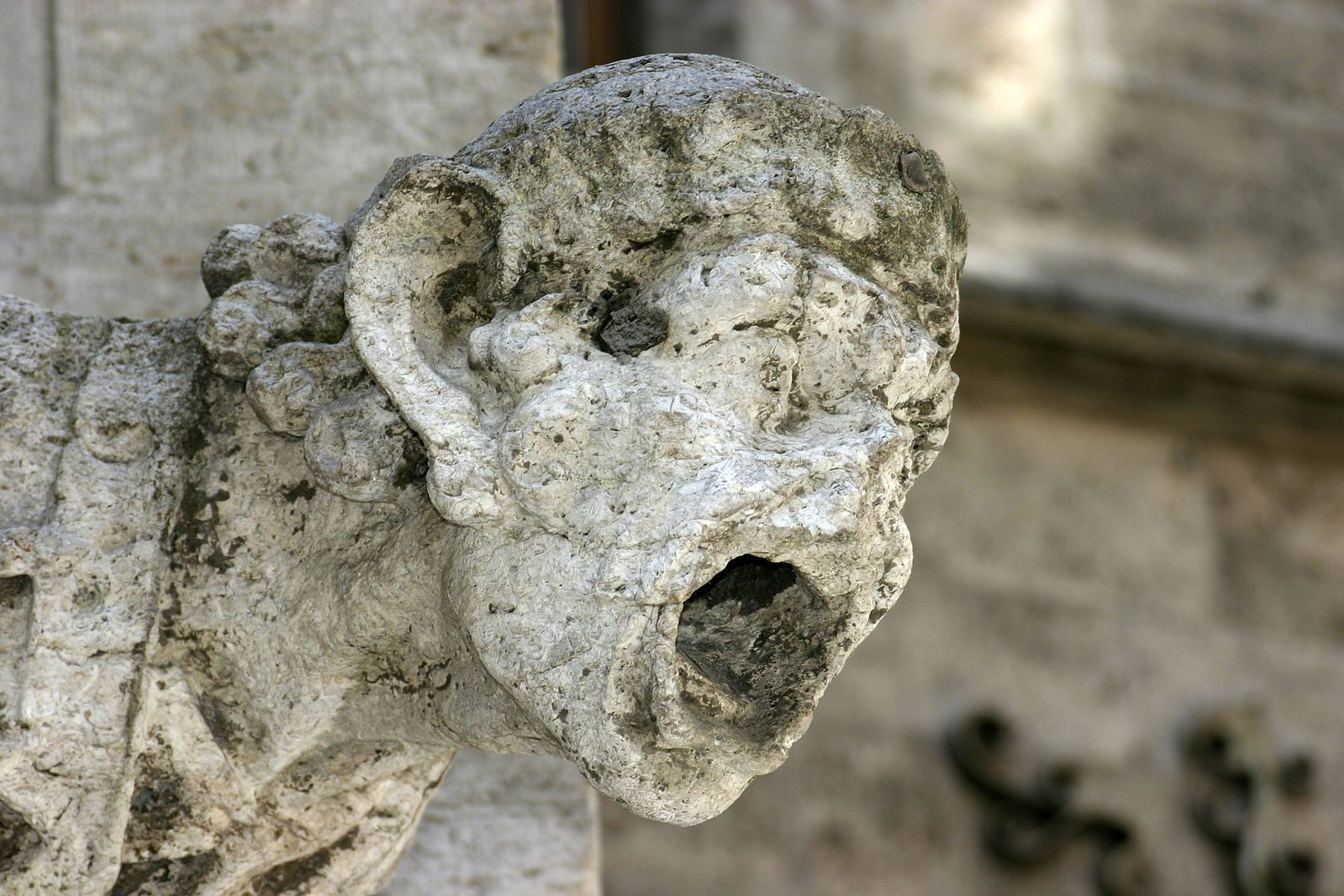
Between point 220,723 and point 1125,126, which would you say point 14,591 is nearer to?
point 220,723

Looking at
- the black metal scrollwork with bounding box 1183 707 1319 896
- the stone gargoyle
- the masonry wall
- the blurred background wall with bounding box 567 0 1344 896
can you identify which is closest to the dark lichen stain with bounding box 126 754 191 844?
the stone gargoyle

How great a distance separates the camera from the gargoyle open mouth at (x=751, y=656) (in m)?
0.85

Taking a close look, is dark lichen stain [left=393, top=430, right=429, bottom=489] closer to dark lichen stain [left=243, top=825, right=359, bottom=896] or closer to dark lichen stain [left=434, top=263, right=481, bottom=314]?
dark lichen stain [left=434, top=263, right=481, bottom=314]

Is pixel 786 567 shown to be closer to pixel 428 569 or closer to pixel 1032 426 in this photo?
pixel 428 569

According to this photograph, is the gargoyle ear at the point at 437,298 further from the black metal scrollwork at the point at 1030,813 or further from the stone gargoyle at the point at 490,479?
the black metal scrollwork at the point at 1030,813

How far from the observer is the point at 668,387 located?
0.85m

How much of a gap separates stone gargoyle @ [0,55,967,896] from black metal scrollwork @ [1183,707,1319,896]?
225 centimetres

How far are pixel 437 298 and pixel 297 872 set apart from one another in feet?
1.25

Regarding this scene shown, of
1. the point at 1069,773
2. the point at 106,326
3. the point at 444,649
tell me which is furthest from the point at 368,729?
the point at 1069,773

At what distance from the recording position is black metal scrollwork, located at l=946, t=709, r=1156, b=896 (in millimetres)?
2842

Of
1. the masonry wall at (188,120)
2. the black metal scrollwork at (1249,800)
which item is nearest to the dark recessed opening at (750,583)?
the masonry wall at (188,120)

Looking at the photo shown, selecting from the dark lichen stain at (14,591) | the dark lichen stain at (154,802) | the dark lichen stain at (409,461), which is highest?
the dark lichen stain at (409,461)

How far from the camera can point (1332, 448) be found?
11.0 feet

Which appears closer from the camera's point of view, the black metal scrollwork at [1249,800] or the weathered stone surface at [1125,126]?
the black metal scrollwork at [1249,800]
